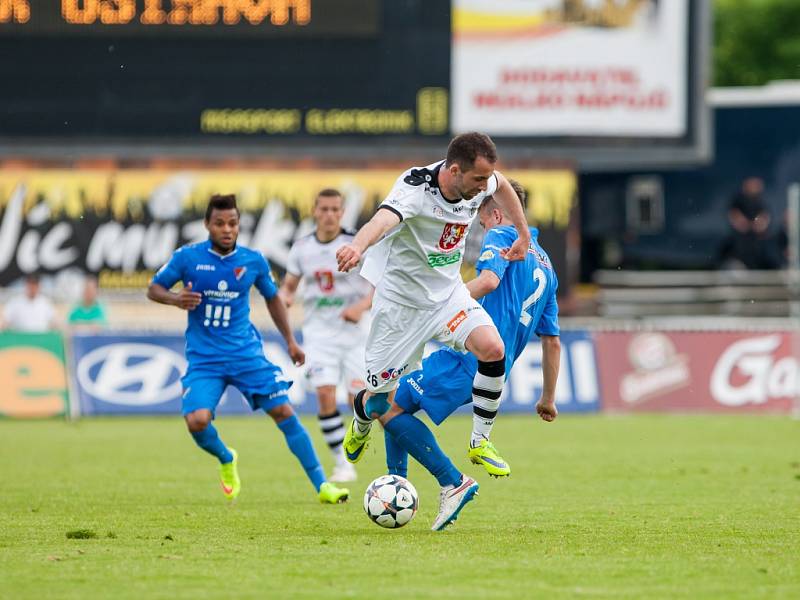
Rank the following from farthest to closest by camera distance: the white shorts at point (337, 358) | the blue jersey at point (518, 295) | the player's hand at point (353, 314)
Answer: the white shorts at point (337, 358) < the player's hand at point (353, 314) < the blue jersey at point (518, 295)

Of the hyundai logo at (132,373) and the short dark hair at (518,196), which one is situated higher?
the short dark hair at (518,196)

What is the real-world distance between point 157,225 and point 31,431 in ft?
18.3

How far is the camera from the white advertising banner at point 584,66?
23578 mm

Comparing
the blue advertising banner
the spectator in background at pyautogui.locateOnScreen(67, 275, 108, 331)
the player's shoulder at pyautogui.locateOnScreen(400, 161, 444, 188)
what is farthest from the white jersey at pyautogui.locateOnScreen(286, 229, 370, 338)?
the spectator in background at pyautogui.locateOnScreen(67, 275, 108, 331)

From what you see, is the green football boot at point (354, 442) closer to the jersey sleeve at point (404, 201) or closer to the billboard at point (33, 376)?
the jersey sleeve at point (404, 201)

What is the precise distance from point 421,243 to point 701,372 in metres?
14.2

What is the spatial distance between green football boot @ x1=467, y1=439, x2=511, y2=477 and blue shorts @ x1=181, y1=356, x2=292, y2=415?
2.33 meters

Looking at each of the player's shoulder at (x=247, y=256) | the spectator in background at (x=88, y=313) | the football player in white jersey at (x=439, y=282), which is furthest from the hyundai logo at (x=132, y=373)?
the football player in white jersey at (x=439, y=282)

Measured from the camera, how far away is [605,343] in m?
22.2

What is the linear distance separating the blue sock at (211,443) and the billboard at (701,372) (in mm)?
12027

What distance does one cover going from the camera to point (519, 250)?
916 cm

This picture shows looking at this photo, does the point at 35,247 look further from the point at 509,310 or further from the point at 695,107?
the point at 509,310

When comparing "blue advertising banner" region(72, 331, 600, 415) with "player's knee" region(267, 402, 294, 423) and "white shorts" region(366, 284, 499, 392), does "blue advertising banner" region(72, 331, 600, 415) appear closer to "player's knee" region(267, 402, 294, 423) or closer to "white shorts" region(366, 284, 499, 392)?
"player's knee" region(267, 402, 294, 423)

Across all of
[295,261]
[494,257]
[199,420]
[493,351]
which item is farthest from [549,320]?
[295,261]
